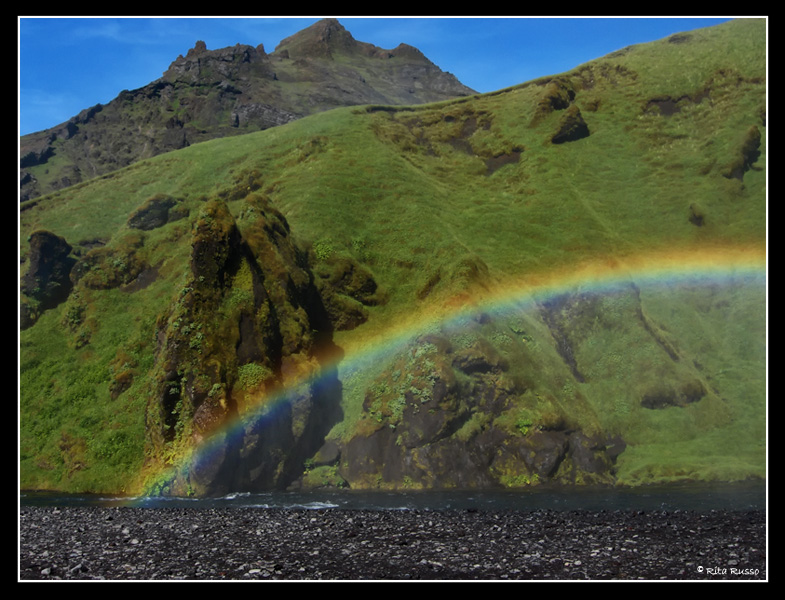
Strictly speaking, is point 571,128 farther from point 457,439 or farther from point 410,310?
point 457,439

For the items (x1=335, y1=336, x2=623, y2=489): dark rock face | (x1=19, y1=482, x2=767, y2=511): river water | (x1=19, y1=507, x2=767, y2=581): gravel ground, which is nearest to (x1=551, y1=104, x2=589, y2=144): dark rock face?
(x1=335, y1=336, x2=623, y2=489): dark rock face

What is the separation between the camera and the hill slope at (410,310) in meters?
55.4

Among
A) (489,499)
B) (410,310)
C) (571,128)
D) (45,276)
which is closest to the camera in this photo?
(489,499)

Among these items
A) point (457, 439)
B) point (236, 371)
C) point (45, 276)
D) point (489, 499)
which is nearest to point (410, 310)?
point (457, 439)

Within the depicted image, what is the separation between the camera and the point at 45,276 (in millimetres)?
84188

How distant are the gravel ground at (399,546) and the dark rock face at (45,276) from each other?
53.9 metres

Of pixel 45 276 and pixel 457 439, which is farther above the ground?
pixel 45 276

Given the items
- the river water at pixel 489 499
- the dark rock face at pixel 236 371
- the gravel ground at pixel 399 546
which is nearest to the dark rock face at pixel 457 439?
the river water at pixel 489 499

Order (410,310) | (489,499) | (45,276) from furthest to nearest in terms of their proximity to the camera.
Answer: (45,276) → (410,310) → (489,499)

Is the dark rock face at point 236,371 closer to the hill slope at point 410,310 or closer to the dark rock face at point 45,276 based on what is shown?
the hill slope at point 410,310

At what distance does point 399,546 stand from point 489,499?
20235 mm

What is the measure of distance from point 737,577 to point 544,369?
4317 centimetres

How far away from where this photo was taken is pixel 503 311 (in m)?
69.5

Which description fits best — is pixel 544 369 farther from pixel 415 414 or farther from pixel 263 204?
pixel 263 204
